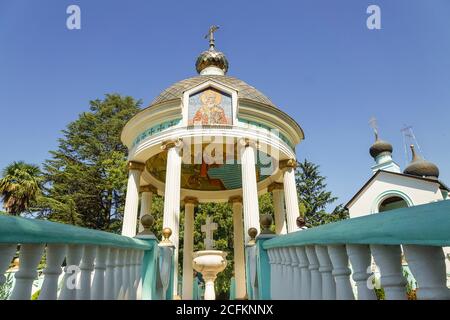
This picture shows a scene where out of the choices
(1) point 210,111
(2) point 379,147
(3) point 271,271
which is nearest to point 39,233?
(3) point 271,271

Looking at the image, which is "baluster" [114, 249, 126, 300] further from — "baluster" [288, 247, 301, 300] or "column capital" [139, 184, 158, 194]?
"column capital" [139, 184, 158, 194]

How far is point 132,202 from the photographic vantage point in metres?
11.9

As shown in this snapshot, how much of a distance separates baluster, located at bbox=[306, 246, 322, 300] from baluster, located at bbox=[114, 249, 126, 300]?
1.96 meters

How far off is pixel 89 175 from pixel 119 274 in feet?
90.7

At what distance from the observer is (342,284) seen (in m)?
2.42

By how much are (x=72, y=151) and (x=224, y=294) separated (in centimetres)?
2062

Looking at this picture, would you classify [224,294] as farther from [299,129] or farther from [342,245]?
[342,245]

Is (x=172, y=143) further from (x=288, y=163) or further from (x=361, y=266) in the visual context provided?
(x=361, y=266)

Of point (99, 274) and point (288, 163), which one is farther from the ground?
point (288, 163)

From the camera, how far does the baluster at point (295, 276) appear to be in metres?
3.28

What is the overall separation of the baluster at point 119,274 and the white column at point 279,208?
35.5ft

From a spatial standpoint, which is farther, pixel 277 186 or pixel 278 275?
pixel 277 186
